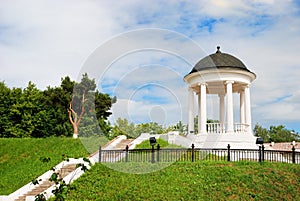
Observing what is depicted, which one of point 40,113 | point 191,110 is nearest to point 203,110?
point 191,110

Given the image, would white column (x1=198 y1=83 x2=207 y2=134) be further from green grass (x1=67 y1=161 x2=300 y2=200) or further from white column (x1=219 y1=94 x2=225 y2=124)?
green grass (x1=67 y1=161 x2=300 y2=200)

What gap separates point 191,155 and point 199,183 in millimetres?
3405

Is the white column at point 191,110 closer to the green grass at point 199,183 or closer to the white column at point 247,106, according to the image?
the white column at point 247,106

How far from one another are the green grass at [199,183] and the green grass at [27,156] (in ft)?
15.0

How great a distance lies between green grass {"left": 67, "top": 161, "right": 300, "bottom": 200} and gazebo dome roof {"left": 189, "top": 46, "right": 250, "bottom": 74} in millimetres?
7378

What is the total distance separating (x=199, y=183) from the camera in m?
13.1

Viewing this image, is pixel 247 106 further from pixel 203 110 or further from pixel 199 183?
pixel 199 183

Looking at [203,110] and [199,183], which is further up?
[203,110]

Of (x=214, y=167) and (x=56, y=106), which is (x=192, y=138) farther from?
(x=56, y=106)

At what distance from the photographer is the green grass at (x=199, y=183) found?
40.8 ft

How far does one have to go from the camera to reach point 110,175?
14.7 meters

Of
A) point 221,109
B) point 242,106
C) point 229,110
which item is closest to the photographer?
point 229,110

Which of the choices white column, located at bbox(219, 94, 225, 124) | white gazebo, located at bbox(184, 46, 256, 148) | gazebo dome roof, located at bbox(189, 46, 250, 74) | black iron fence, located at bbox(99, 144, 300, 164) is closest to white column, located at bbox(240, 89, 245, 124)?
white gazebo, located at bbox(184, 46, 256, 148)

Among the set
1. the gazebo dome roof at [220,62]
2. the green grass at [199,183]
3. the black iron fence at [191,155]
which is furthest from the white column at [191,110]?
the green grass at [199,183]
